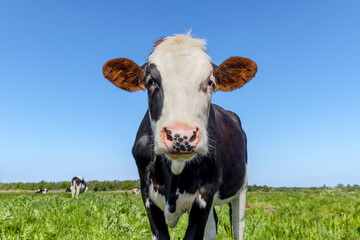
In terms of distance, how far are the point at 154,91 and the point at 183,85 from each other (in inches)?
13.5

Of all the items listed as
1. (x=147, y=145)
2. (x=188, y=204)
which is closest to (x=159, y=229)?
(x=188, y=204)

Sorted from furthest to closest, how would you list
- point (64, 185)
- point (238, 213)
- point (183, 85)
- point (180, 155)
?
point (64, 185) → point (238, 213) → point (183, 85) → point (180, 155)

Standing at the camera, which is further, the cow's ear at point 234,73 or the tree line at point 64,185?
the tree line at point 64,185

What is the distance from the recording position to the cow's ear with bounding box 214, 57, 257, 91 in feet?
12.7

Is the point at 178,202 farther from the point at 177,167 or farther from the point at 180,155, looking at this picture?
the point at 180,155

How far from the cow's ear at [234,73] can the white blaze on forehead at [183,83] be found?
29cm

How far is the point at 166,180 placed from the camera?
354 centimetres

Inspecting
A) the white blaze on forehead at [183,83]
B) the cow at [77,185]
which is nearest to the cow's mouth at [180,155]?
the white blaze on forehead at [183,83]

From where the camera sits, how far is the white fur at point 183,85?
2.87 meters

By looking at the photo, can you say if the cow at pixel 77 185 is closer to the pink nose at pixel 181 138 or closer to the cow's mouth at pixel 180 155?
the cow's mouth at pixel 180 155

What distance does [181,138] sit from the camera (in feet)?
8.86

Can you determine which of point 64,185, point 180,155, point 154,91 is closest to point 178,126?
point 180,155

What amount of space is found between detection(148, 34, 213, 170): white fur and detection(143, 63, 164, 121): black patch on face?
0.05m

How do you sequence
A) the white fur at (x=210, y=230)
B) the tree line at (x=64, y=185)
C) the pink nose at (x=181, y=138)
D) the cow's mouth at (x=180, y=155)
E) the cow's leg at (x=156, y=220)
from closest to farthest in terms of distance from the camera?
the pink nose at (x=181, y=138)
the cow's mouth at (x=180, y=155)
the cow's leg at (x=156, y=220)
the white fur at (x=210, y=230)
the tree line at (x=64, y=185)
